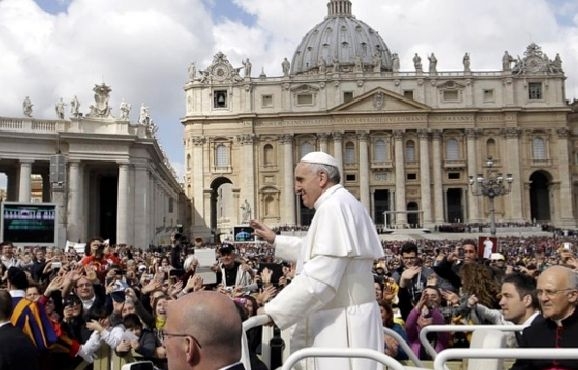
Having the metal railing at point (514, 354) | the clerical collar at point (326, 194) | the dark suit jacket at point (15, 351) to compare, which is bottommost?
the dark suit jacket at point (15, 351)

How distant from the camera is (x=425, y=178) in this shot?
71.7m

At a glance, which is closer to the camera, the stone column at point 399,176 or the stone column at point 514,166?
the stone column at point 514,166

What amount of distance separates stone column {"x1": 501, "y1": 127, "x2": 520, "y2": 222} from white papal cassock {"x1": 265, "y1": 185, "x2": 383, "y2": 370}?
70338mm

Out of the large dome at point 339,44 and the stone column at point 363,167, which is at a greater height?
the large dome at point 339,44

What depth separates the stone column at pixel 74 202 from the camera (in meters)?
36.9

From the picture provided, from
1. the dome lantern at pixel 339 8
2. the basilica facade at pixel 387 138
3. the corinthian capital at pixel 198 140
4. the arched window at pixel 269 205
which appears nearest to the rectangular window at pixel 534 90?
the basilica facade at pixel 387 138

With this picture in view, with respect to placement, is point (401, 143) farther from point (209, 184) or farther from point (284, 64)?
point (209, 184)

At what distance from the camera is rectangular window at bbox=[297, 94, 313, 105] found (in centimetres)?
7331

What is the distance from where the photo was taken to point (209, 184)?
73062mm

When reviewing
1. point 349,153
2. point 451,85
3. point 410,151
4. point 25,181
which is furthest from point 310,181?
point 451,85

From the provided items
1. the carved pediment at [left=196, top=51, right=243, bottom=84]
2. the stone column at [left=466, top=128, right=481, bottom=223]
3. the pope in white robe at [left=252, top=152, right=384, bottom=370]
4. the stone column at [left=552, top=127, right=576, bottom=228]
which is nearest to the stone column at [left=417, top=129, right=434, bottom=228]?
the stone column at [left=466, top=128, right=481, bottom=223]

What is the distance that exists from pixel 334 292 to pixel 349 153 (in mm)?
70072

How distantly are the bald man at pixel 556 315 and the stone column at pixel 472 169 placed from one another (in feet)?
226

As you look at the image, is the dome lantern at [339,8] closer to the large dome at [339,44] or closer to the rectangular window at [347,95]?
the large dome at [339,44]
